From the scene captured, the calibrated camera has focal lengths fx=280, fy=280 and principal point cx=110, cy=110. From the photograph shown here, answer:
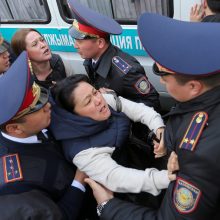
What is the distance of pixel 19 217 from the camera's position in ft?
3.34

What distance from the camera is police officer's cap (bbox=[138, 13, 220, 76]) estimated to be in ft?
3.37

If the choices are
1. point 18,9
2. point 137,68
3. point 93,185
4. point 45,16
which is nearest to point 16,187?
point 93,185

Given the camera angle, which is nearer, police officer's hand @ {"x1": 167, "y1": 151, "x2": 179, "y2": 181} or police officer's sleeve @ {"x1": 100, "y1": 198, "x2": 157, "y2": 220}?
police officer's hand @ {"x1": 167, "y1": 151, "x2": 179, "y2": 181}

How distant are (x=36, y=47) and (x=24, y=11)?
50.6 inches

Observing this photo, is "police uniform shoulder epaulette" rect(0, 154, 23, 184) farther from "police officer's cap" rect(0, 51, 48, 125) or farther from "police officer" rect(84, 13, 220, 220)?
"police officer" rect(84, 13, 220, 220)

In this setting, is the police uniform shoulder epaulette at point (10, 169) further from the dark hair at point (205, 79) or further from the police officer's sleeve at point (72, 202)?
the dark hair at point (205, 79)

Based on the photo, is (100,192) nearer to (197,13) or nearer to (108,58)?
(108,58)

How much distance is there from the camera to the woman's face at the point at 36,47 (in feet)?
8.56

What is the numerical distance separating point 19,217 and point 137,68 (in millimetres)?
1441

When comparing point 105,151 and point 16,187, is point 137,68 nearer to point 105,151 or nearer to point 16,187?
point 105,151

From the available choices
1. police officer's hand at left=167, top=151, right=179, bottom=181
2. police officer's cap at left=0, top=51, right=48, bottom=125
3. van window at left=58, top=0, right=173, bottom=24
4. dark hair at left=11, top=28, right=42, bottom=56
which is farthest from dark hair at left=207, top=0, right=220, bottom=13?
dark hair at left=11, top=28, right=42, bottom=56

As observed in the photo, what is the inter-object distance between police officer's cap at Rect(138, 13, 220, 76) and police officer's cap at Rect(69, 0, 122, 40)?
3.22 ft

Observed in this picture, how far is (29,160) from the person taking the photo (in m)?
1.35

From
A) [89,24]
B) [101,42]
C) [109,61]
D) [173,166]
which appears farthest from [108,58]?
[173,166]
